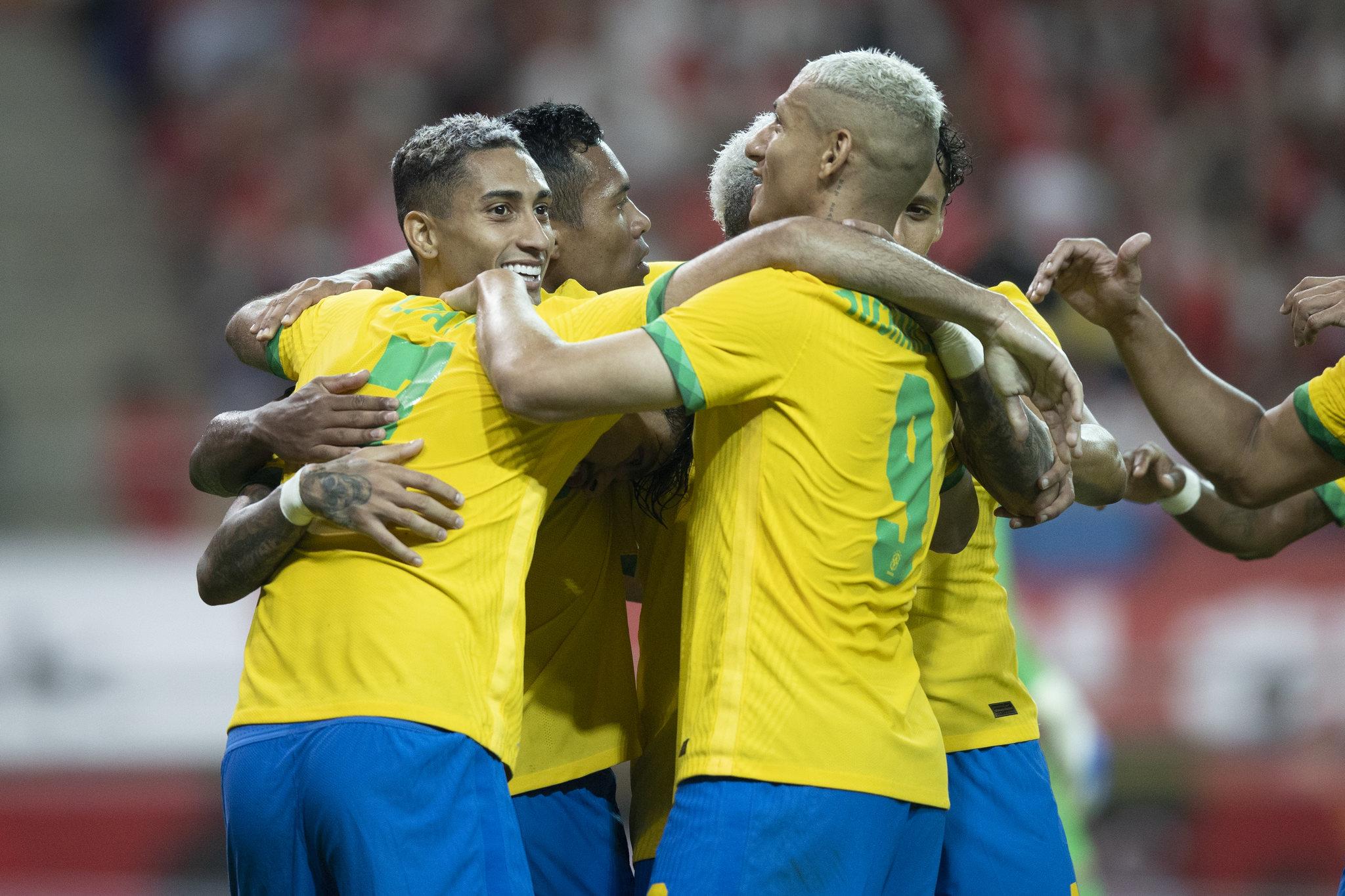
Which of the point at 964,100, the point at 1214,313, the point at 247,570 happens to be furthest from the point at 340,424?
the point at 964,100

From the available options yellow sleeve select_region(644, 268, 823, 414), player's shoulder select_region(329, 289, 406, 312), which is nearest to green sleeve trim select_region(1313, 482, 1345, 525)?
yellow sleeve select_region(644, 268, 823, 414)

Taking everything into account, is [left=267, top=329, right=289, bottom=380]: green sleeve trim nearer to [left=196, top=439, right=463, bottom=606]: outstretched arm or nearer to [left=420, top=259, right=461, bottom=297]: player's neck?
[left=420, top=259, right=461, bottom=297]: player's neck

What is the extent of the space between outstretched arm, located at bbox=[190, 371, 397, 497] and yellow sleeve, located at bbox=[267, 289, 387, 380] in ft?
0.51

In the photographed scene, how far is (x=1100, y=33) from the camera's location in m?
11.7

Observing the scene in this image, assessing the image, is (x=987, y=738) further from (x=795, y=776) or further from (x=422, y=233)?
(x=422, y=233)

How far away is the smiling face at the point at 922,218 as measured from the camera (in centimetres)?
376

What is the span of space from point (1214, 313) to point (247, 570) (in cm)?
798

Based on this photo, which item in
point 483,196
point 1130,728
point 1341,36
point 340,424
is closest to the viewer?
point 340,424

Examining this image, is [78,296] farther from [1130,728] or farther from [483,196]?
[483,196]

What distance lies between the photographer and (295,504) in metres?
3.19

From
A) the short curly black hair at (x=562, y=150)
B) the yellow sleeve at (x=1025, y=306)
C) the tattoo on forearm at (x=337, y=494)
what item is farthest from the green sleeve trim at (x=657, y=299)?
the short curly black hair at (x=562, y=150)

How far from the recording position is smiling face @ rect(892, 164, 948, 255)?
376 cm

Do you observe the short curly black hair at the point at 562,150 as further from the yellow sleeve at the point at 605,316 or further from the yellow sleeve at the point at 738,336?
the yellow sleeve at the point at 738,336

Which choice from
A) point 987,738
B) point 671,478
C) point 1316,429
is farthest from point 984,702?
point 1316,429
